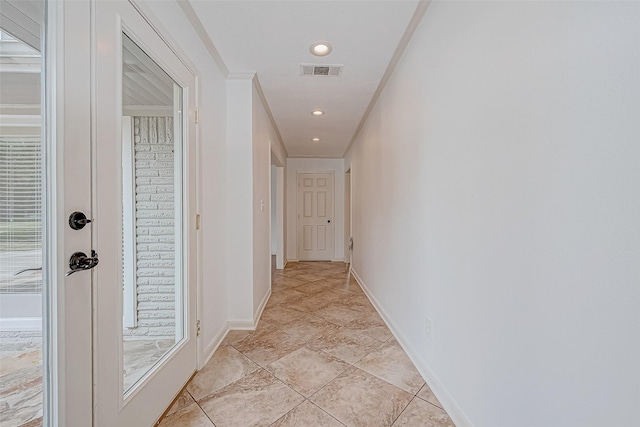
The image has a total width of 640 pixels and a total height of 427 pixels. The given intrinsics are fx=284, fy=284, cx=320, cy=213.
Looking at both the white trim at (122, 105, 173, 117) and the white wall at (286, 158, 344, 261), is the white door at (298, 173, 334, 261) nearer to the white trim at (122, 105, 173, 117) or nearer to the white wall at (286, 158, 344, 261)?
the white wall at (286, 158, 344, 261)

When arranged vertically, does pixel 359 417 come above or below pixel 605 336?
below

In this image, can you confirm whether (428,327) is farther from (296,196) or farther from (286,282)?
(296,196)

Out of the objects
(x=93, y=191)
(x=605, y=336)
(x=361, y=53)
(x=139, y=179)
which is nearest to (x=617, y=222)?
(x=605, y=336)

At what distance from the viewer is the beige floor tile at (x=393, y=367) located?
1691 mm

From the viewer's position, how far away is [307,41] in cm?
200

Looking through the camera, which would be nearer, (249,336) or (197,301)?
(197,301)

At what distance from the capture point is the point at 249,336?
7.72ft

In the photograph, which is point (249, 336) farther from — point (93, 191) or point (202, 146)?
point (93, 191)

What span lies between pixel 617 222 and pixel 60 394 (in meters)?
1.60

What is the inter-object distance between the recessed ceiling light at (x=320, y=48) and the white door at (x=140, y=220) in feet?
2.91

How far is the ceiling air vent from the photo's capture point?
7.70 ft

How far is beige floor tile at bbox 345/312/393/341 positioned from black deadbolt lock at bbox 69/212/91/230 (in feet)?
6.91

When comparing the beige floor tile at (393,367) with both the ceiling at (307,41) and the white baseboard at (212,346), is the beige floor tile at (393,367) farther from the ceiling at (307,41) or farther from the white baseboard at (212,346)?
the ceiling at (307,41)

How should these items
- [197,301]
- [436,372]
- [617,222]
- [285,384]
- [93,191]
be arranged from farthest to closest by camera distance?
1. [197,301]
2. [285,384]
3. [436,372]
4. [93,191]
5. [617,222]
